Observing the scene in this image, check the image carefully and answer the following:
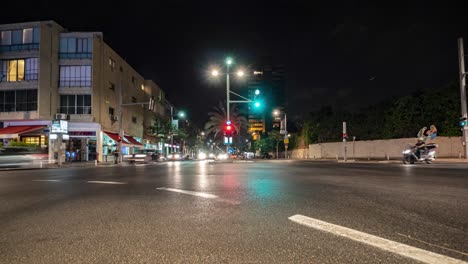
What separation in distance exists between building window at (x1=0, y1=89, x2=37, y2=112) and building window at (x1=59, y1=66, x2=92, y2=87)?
3936mm

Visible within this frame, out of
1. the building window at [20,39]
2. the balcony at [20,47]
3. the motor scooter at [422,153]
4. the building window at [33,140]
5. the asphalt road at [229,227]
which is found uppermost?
the building window at [20,39]

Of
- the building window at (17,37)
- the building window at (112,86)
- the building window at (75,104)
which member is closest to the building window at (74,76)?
the building window at (75,104)

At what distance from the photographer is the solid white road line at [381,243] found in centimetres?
288

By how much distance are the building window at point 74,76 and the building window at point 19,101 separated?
12.9 feet

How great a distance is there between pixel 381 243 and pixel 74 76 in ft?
146

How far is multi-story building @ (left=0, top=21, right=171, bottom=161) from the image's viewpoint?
38.8 metres

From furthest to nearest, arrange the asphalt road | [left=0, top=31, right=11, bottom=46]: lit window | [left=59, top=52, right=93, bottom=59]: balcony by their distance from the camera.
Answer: [left=59, top=52, right=93, bottom=59]: balcony → [left=0, top=31, right=11, bottom=46]: lit window → the asphalt road

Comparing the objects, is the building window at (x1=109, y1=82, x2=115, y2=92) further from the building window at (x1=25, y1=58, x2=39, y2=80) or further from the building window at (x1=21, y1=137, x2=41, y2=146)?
the building window at (x1=21, y1=137, x2=41, y2=146)

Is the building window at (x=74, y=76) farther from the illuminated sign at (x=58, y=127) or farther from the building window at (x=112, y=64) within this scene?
the illuminated sign at (x=58, y=127)

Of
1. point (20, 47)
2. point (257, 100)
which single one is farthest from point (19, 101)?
point (257, 100)

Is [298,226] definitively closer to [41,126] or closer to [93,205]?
[93,205]

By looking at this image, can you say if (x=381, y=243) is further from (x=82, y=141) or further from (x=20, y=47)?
(x=82, y=141)

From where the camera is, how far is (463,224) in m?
4.10

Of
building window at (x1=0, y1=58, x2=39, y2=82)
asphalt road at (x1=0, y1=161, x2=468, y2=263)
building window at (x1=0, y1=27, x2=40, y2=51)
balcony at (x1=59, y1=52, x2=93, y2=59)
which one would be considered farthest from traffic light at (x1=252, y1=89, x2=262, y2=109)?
building window at (x1=0, y1=27, x2=40, y2=51)
